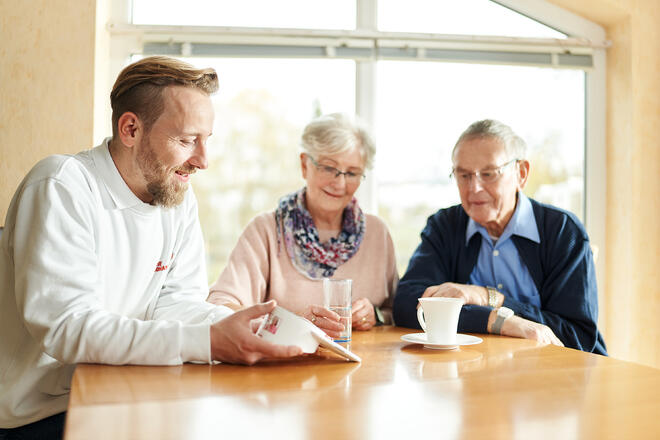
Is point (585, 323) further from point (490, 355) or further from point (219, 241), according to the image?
point (219, 241)

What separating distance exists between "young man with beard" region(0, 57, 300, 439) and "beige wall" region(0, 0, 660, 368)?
106 cm

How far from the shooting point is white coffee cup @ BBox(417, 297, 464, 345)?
4.61 ft

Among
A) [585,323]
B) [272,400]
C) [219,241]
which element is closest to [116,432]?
[272,400]

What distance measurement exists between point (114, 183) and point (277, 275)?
0.87 meters

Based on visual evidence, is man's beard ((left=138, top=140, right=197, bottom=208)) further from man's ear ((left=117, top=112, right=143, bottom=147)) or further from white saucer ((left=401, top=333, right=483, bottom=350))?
white saucer ((left=401, top=333, right=483, bottom=350))

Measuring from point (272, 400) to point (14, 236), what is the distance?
2.43 ft

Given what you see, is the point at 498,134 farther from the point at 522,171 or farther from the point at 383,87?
Answer: the point at 383,87

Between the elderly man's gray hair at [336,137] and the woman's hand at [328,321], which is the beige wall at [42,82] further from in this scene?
the woman's hand at [328,321]

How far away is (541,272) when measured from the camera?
6.46 feet

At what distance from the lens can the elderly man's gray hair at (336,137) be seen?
7.35ft

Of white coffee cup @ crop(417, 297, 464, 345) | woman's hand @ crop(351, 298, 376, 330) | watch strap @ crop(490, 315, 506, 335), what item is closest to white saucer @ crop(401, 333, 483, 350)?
white coffee cup @ crop(417, 297, 464, 345)

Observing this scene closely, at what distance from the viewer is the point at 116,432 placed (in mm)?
785

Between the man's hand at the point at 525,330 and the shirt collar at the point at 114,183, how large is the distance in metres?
0.98

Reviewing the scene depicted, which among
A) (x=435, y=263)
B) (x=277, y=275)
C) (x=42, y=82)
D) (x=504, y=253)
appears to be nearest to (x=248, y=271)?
(x=277, y=275)
